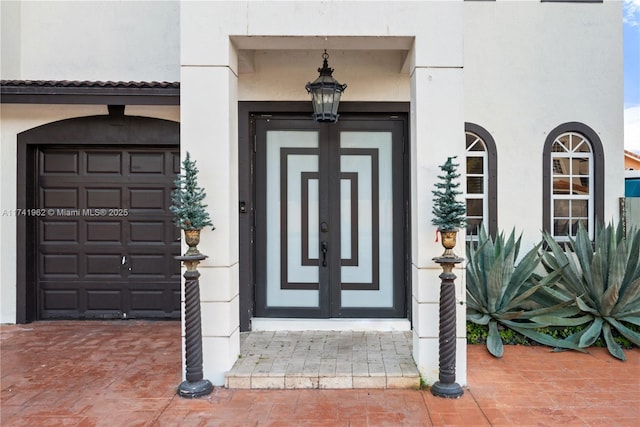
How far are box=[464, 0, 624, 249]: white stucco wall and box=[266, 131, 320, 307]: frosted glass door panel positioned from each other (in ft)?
7.73

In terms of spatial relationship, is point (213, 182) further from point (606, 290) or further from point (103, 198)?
point (606, 290)

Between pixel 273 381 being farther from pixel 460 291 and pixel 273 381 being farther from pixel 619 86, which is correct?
pixel 619 86

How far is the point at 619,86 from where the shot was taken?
5.96 m

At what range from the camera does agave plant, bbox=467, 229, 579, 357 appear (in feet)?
15.7

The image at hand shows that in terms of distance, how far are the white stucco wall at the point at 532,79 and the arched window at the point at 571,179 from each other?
0.38 ft

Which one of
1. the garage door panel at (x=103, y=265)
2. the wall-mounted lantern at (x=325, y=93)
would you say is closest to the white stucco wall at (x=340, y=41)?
the wall-mounted lantern at (x=325, y=93)

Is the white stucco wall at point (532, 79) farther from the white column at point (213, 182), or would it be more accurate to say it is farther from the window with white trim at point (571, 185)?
the white column at point (213, 182)

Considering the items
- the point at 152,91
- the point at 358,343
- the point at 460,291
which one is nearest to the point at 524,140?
the point at 460,291

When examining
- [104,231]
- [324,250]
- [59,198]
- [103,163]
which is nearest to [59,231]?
[59,198]

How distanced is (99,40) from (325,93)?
3.62 meters

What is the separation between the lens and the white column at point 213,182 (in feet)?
13.0

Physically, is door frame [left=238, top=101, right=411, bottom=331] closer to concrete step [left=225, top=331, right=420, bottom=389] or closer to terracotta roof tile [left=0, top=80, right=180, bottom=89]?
concrete step [left=225, top=331, right=420, bottom=389]

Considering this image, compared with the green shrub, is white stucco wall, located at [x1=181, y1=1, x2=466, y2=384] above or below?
above

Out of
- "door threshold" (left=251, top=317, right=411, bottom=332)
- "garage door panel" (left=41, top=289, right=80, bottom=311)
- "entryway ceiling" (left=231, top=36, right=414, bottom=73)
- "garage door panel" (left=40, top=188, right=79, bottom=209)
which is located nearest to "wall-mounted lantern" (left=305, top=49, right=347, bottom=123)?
"entryway ceiling" (left=231, top=36, right=414, bottom=73)
